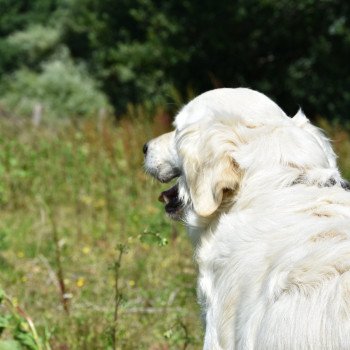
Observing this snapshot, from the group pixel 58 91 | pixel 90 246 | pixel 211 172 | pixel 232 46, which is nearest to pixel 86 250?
pixel 90 246

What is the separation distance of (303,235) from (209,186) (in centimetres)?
51

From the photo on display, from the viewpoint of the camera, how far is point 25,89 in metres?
30.0

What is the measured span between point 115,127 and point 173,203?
7458 millimetres

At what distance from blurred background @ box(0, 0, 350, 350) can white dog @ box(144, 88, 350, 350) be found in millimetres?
463

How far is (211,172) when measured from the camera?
3.07 meters

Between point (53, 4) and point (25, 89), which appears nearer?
point (25, 89)

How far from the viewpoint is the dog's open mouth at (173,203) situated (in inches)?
135

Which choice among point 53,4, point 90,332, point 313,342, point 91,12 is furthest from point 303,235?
point 53,4

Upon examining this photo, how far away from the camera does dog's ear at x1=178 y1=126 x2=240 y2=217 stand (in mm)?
3051

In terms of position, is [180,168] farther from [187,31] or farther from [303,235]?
[187,31]

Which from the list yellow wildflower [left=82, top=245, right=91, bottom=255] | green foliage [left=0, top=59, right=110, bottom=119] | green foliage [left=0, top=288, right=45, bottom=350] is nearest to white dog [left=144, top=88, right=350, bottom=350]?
→ green foliage [left=0, top=288, right=45, bottom=350]

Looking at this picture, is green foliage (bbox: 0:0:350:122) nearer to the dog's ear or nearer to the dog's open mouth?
the dog's open mouth

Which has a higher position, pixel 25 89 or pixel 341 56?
pixel 341 56

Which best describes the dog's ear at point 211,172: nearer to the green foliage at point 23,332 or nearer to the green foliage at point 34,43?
the green foliage at point 23,332
